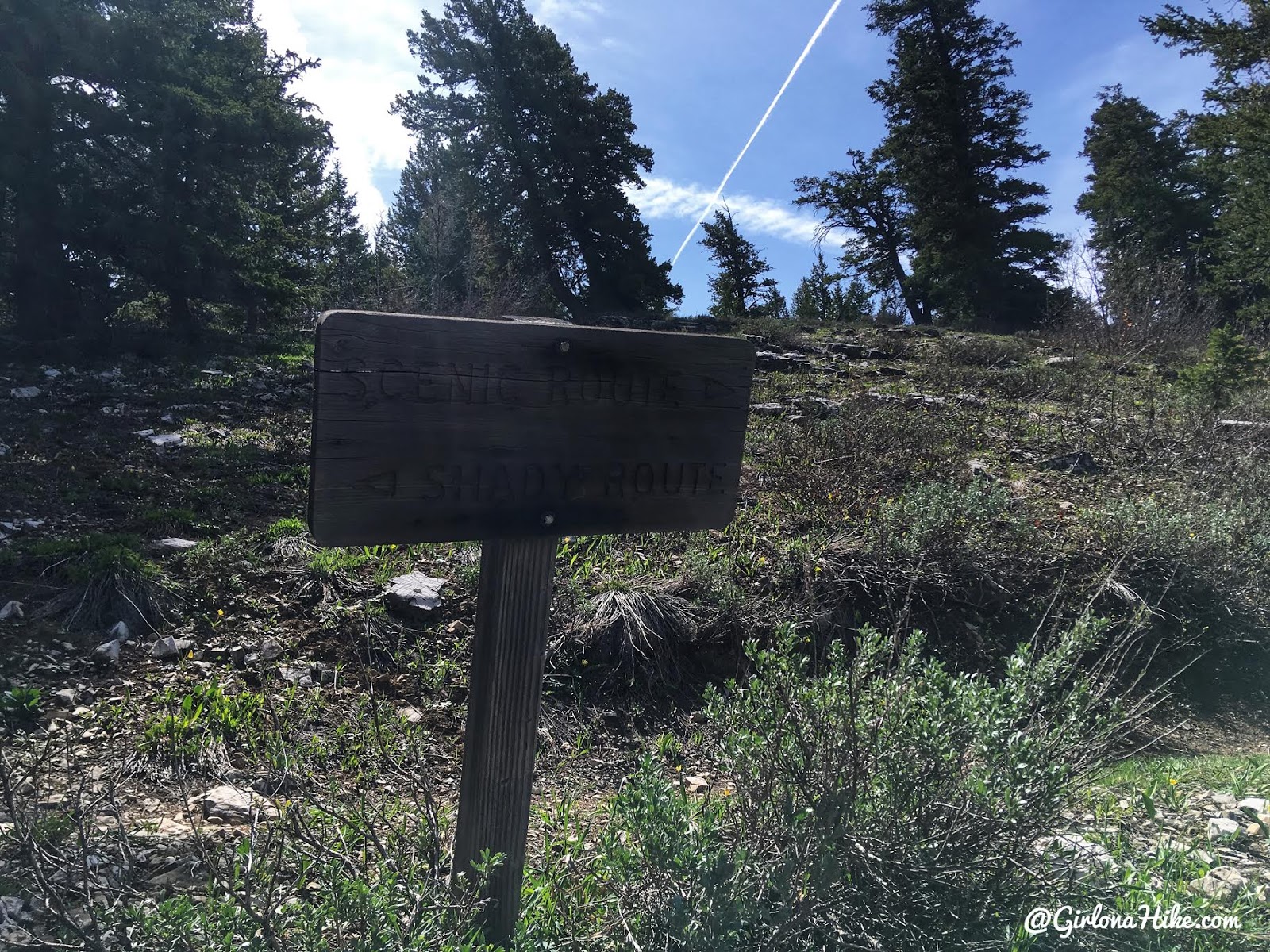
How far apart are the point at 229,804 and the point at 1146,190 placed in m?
33.2

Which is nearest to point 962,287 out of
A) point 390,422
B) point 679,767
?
point 679,767

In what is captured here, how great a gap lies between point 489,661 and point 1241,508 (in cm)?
622

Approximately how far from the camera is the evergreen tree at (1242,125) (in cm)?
1711

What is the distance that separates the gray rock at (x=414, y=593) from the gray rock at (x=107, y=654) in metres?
1.34

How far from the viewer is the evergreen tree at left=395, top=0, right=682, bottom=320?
82.7 ft

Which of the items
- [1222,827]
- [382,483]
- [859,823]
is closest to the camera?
[382,483]

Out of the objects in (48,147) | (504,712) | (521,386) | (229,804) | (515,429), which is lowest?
(229,804)

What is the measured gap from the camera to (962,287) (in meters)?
26.9

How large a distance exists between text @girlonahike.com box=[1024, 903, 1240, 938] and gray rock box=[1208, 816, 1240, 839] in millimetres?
1106

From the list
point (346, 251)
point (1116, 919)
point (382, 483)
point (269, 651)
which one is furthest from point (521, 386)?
point (346, 251)

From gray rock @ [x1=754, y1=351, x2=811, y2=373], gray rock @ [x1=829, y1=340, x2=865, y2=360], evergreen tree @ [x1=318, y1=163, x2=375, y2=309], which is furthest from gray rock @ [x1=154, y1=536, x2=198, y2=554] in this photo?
evergreen tree @ [x1=318, y1=163, x2=375, y2=309]

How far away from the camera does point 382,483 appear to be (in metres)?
1.76

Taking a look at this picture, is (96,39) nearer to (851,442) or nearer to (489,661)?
(851,442)

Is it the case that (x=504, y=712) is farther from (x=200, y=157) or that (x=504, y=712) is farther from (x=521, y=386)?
(x=200, y=157)
